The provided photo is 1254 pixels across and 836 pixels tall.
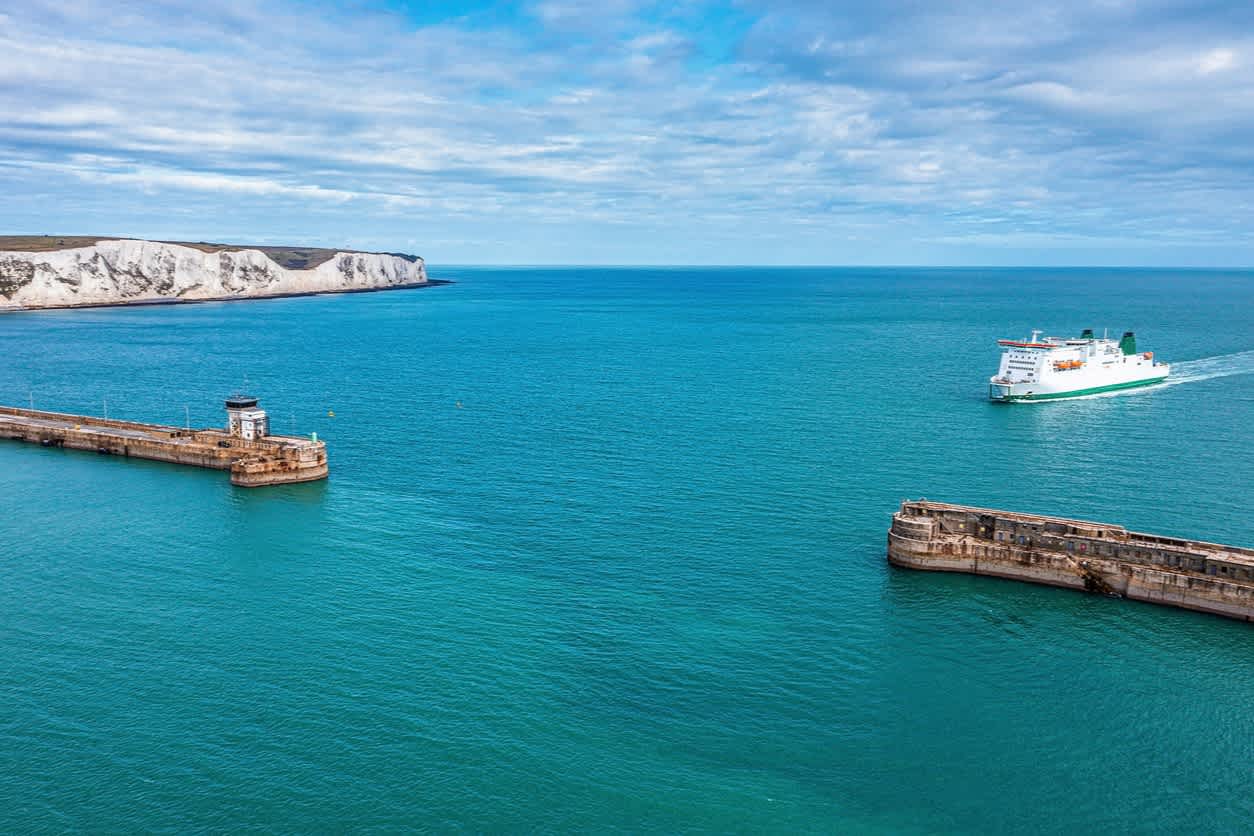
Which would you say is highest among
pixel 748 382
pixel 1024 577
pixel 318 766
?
pixel 748 382

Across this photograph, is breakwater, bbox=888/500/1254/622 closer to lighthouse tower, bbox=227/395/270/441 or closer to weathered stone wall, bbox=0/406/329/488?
weathered stone wall, bbox=0/406/329/488

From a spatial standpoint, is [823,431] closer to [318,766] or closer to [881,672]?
[881,672]

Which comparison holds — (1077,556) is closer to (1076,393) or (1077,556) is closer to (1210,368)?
(1076,393)

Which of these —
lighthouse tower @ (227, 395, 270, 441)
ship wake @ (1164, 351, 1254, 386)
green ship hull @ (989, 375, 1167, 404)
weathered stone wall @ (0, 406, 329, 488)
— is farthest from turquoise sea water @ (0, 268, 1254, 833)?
ship wake @ (1164, 351, 1254, 386)

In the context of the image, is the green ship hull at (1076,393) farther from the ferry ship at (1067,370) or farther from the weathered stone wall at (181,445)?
the weathered stone wall at (181,445)

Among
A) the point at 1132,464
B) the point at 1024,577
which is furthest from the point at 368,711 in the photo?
the point at 1132,464

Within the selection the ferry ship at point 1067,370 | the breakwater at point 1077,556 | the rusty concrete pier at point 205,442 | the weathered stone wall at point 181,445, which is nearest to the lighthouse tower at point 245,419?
the rusty concrete pier at point 205,442
